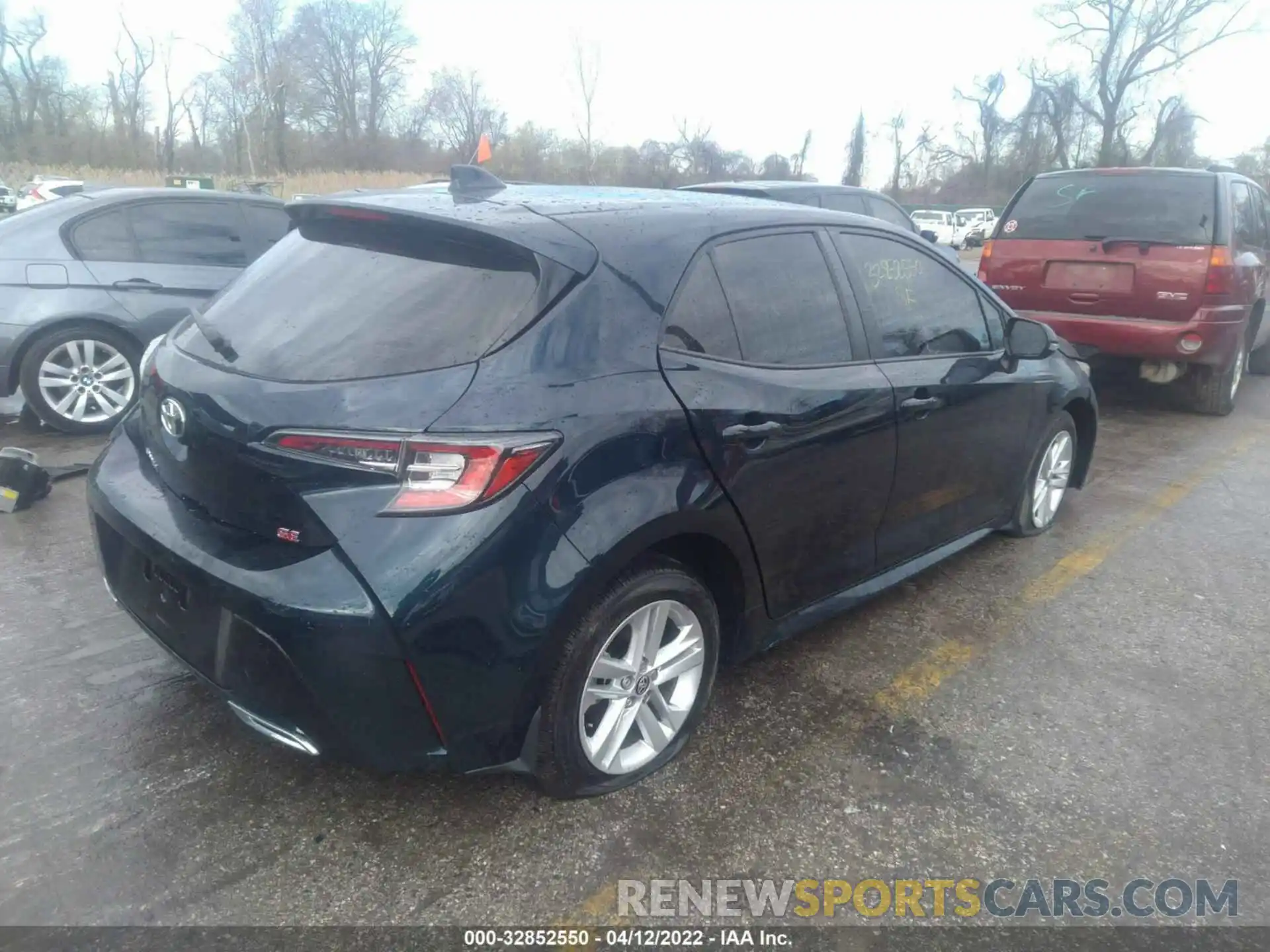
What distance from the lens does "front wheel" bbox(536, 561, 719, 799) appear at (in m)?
2.43

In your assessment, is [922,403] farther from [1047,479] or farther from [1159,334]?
[1159,334]

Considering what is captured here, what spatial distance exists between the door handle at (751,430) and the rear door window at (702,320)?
21 cm

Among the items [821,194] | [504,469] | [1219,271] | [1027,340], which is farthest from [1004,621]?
[821,194]

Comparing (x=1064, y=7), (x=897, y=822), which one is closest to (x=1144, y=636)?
(x=897, y=822)

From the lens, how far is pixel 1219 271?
265 inches

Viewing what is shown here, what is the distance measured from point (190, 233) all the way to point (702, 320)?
5030 millimetres

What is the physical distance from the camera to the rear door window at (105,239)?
5961 millimetres

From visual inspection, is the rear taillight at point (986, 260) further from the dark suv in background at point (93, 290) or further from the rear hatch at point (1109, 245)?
the dark suv in background at point (93, 290)

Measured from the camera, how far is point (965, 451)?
3783 mm

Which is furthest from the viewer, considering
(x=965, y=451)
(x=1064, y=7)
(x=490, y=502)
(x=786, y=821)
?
(x=1064, y=7)

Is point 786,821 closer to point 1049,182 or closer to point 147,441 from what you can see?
point 147,441

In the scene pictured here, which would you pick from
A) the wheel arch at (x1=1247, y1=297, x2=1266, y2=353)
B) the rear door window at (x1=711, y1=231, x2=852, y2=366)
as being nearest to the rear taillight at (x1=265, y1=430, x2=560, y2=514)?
the rear door window at (x1=711, y1=231, x2=852, y2=366)

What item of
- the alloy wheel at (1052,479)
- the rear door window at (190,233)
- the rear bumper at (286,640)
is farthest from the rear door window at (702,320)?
the rear door window at (190,233)

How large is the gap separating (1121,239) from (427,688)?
21.9 ft
